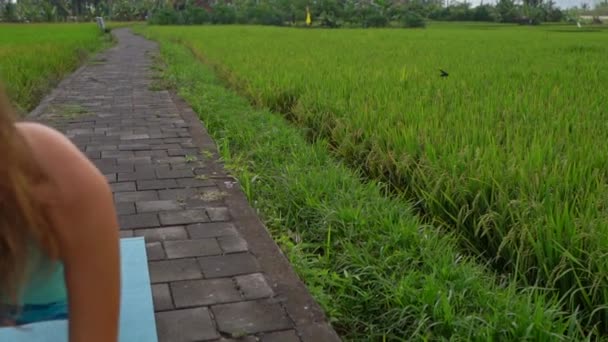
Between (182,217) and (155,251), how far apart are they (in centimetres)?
40

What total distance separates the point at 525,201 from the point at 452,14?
39.2m

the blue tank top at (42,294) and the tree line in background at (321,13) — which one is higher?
the tree line in background at (321,13)

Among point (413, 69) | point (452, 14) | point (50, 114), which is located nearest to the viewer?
point (50, 114)

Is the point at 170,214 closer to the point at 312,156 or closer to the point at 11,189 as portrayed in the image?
the point at 312,156

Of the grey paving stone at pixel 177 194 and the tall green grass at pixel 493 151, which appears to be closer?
the tall green grass at pixel 493 151

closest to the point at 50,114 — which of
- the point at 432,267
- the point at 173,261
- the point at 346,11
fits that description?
the point at 173,261

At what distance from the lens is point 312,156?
3.44 metres

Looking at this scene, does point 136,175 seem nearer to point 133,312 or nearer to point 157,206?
point 157,206

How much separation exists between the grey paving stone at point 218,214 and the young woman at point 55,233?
5.79ft

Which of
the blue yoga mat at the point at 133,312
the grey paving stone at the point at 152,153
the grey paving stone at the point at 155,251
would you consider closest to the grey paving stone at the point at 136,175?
the grey paving stone at the point at 152,153

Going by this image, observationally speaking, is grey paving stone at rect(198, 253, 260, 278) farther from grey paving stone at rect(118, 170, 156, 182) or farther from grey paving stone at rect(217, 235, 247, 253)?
grey paving stone at rect(118, 170, 156, 182)

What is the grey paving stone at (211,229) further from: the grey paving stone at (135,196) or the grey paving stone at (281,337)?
the grey paving stone at (281,337)

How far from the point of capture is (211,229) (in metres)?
2.55

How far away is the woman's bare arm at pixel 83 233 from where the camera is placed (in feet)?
2.42
